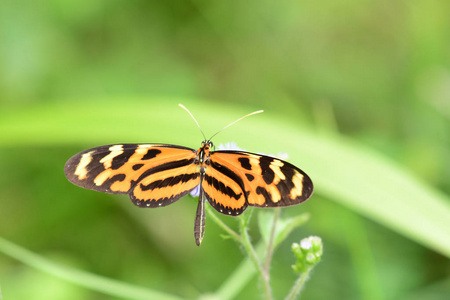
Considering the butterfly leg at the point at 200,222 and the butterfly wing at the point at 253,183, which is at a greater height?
the butterfly wing at the point at 253,183

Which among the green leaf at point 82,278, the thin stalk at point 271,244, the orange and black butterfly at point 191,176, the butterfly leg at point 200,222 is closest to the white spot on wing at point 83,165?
the orange and black butterfly at point 191,176

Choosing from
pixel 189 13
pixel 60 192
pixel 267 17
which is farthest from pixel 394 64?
pixel 60 192

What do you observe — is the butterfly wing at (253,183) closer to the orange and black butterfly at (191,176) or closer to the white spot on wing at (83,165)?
the orange and black butterfly at (191,176)

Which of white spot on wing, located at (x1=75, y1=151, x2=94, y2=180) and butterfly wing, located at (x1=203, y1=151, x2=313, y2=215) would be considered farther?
white spot on wing, located at (x1=75, y1=151, x2=94, y2=180)

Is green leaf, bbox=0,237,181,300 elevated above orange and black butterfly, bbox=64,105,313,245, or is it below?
below

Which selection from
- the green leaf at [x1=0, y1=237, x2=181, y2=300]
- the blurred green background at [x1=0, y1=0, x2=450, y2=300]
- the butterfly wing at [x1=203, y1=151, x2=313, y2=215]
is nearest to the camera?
the butterfly wing at [x1=203, y1=151, x2=313, y2=215]

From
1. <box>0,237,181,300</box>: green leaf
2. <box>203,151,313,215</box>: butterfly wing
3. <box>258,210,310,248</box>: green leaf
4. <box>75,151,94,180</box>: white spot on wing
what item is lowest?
<box>0,237,181,300</box>: green leaf

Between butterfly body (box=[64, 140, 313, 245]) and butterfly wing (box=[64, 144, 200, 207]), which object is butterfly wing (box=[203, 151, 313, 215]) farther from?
butterfly wing (box=[64, 144, 200, 207])

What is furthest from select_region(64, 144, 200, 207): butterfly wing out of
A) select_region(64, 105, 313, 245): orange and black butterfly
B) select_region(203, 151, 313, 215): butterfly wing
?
select_region(203, 151, 313, 215): butterfly wing
